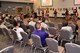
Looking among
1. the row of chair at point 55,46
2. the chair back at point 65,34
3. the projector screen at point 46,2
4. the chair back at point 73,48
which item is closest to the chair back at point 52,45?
the row of chair at point 55,46

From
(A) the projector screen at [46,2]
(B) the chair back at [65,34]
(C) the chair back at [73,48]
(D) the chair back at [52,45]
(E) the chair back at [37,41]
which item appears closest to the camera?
(C) the chair back at [73,48]

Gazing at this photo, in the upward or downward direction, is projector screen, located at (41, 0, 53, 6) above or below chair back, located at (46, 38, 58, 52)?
below

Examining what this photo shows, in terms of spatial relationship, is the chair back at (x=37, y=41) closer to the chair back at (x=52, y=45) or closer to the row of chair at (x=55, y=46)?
the row of chair at (x=55, y=46)

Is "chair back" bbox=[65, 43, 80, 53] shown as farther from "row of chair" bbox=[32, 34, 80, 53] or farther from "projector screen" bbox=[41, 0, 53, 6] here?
"projector screen" bbox=[41, 0, 53, 6]

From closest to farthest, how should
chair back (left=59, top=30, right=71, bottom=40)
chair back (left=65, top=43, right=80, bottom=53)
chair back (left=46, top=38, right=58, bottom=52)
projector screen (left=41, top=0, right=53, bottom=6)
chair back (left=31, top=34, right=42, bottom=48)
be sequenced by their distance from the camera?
chair back (left=65, top=43, right=80, bottom=53) < chair back (left=46, top=38, right=58, bottom=52) < chair back (left=31, top=34, right=42, bottom=48) < chair back (left=59, top=30, right=71, bottom=40) < projector screen (left=41, top=0, right=53, bottom=6)

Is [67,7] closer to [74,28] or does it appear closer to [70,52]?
[74,28]

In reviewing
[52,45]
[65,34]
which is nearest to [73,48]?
[52,45]

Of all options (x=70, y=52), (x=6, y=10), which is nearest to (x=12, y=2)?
(x=6, y=10)

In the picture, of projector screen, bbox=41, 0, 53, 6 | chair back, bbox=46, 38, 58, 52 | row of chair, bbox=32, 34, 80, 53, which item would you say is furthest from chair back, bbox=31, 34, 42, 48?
projector screen, bbox=41, 0, 53, 6

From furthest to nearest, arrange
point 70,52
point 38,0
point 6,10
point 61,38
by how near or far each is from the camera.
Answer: point 38,0
point 6,10
point 61,38
point 70,52

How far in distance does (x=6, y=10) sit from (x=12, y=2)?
1676mm

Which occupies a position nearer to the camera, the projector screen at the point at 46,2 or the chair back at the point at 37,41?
the chair back at the point at 37,41

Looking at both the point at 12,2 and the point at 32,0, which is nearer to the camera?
the point at 12,2

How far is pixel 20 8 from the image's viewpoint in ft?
78.8
